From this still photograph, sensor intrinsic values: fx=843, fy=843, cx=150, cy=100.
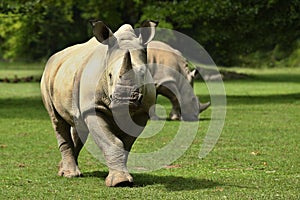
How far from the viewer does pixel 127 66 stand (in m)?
8.43

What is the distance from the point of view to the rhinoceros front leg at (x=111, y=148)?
29.7 ft

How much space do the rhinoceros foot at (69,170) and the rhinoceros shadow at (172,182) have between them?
0.66 feet

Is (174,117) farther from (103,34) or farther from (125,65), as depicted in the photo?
(125,65)

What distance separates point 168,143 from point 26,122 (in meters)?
5.32

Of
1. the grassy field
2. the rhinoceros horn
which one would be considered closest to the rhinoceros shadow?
the grassy field

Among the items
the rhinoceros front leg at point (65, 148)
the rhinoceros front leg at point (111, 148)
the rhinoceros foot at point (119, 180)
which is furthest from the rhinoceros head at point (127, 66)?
the rhinoceros front leg at point (65, 148)

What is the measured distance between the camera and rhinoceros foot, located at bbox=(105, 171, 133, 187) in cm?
900

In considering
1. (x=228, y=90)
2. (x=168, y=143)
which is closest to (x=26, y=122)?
(x=168, y=143)

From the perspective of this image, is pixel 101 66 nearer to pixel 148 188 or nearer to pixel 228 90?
pixel 148 188

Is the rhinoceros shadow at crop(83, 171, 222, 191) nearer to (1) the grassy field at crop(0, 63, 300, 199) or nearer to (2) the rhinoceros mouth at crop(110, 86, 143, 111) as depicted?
(1) the grassy field at crop(0, 63, 300, 199)

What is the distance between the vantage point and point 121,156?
29.8 ft

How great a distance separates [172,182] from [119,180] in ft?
2.80

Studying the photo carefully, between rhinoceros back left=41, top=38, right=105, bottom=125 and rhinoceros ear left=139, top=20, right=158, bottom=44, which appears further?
rhinoceros back left=41, top=38, right=105, bottom=125

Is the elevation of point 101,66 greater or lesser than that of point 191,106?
greater
